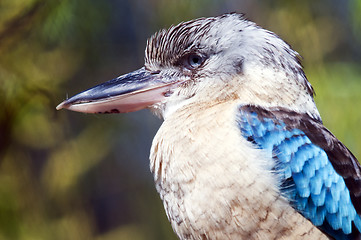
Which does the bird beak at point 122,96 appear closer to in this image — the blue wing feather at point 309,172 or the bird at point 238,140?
the bird at point 238,140

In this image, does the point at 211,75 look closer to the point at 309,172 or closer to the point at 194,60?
the point at 194,60

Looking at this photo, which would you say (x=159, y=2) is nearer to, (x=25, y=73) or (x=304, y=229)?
(x=25, y=73)

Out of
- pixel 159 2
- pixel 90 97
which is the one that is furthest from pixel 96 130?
pixel 90 97

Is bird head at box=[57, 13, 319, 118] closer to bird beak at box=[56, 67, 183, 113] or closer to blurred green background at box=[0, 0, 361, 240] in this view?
bird beak at box=[56, 67, 183, 113]

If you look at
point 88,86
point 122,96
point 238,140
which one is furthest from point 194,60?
point 88,86

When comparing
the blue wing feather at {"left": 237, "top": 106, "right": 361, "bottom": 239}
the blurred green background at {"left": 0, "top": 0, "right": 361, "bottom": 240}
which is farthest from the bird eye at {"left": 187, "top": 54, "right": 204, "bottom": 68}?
the blurred green background at {"left": 0, "top": 0, "right": 361, "bottom": 240}

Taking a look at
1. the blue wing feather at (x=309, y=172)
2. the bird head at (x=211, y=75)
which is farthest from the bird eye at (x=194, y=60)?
the blue wing feather at (x=309, y=172)
